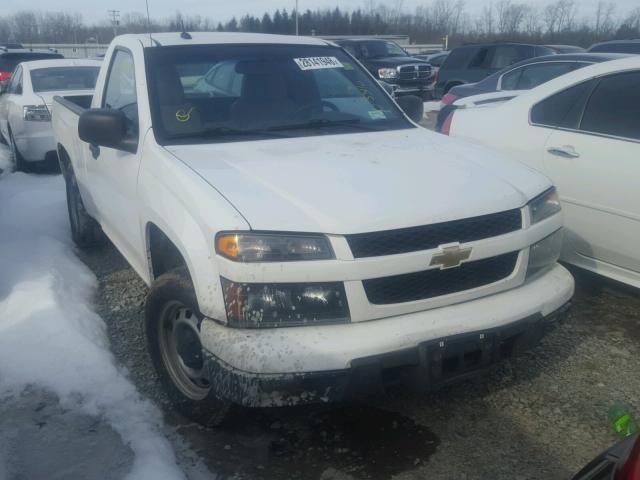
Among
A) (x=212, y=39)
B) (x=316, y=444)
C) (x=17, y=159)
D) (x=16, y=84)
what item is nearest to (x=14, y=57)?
(x=16, y=84)

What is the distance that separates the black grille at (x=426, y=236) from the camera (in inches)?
98.7

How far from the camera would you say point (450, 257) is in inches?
103

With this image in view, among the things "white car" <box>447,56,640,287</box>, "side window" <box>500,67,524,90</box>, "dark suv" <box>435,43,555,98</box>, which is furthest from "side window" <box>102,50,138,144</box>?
"dark suv" <box>435,43,555,98</box>

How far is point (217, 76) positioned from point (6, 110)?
6689 millimetres

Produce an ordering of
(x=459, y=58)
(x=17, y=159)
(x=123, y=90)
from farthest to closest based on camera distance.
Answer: (x=459, y=58)
(x=17, y=159)
(x=123, y=90)

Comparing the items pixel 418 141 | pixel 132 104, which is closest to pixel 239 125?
pixel 132 104

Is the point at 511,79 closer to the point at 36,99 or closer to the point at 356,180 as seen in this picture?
the point at 36,99

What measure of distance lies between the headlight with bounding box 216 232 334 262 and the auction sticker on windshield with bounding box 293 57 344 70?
1.94 m

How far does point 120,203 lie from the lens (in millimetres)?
3803

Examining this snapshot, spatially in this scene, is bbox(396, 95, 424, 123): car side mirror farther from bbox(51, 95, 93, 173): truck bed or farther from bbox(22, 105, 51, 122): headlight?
bbox(22, 105, 51, 122): headlight

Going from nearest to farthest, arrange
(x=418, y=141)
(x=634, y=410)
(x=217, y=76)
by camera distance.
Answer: (x=634, y=410), (x=418, y=141), (x=217, y=76)

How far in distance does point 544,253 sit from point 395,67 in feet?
51.5

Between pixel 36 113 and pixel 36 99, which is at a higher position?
pixel 36 99

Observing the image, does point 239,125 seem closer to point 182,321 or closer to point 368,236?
point 182,321
